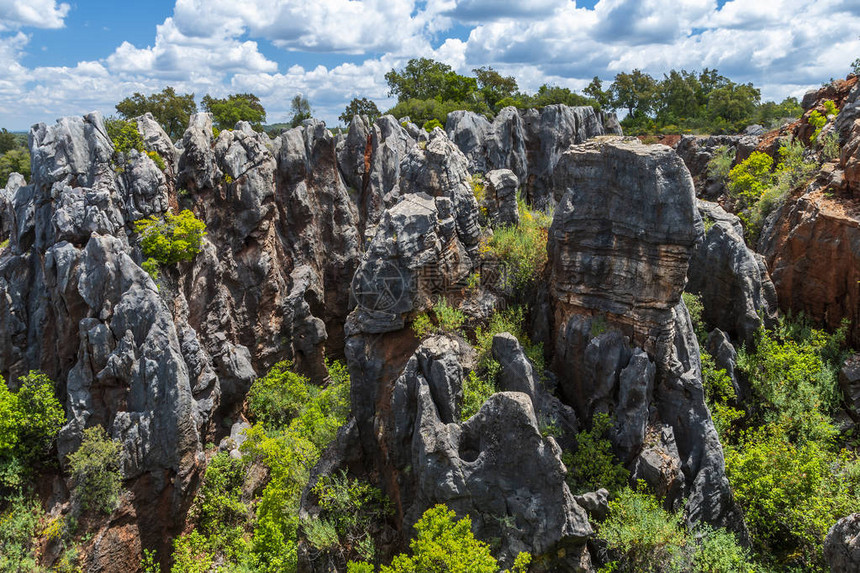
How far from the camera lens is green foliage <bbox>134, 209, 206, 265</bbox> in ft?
92.4

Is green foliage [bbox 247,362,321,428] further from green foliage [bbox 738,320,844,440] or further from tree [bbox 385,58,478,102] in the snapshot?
tree [bbox 385,58,478,102]

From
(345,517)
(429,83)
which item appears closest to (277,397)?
(345,517)

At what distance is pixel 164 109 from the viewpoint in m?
51.8

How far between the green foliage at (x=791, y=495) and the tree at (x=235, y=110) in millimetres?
54915

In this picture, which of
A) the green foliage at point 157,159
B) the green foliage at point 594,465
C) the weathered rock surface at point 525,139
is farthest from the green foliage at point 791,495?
the weathered rock surface at point 525,139

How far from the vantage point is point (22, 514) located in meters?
22.0

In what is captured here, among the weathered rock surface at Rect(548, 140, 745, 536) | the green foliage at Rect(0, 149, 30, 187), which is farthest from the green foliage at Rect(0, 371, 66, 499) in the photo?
the green foliage at Rect(0, 149, 30, 187)

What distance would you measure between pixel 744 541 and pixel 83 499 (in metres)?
25.3

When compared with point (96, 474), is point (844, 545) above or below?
above

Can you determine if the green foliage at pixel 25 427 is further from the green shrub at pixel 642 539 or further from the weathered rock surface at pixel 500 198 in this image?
the green shrub at pixel 642 539

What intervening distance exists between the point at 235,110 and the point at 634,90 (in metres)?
65.4

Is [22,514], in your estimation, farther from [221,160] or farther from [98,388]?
[221,160]

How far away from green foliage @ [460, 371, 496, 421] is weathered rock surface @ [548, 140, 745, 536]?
3.85 meters

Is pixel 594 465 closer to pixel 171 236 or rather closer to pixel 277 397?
pixel 277 397
